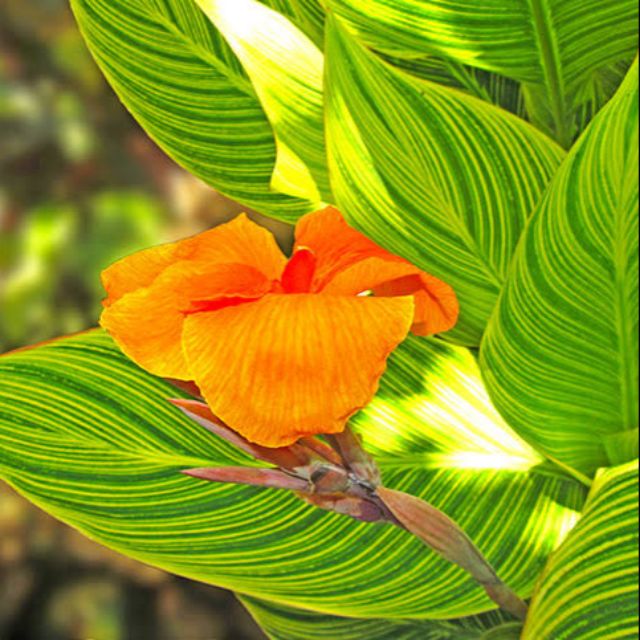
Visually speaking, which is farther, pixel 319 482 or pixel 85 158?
pixel 85 158

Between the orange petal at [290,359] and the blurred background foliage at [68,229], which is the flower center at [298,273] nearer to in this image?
the orange petal at [290,359]

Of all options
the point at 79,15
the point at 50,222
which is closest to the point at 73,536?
the point at 50,222

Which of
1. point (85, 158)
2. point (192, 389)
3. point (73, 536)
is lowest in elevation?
point (73, 536)

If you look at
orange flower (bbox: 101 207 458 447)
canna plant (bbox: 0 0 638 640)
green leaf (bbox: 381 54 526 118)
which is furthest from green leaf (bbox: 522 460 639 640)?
green leaf (bbox: 381 54 526 118)

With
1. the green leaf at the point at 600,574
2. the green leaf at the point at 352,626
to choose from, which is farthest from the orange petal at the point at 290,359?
the green leaf at the point at 352,626

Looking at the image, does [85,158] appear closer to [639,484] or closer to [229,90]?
[229,90]

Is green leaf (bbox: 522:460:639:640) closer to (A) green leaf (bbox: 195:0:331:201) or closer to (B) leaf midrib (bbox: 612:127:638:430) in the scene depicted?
(B) leaf midrib (bbox: 612:127:638:430)
